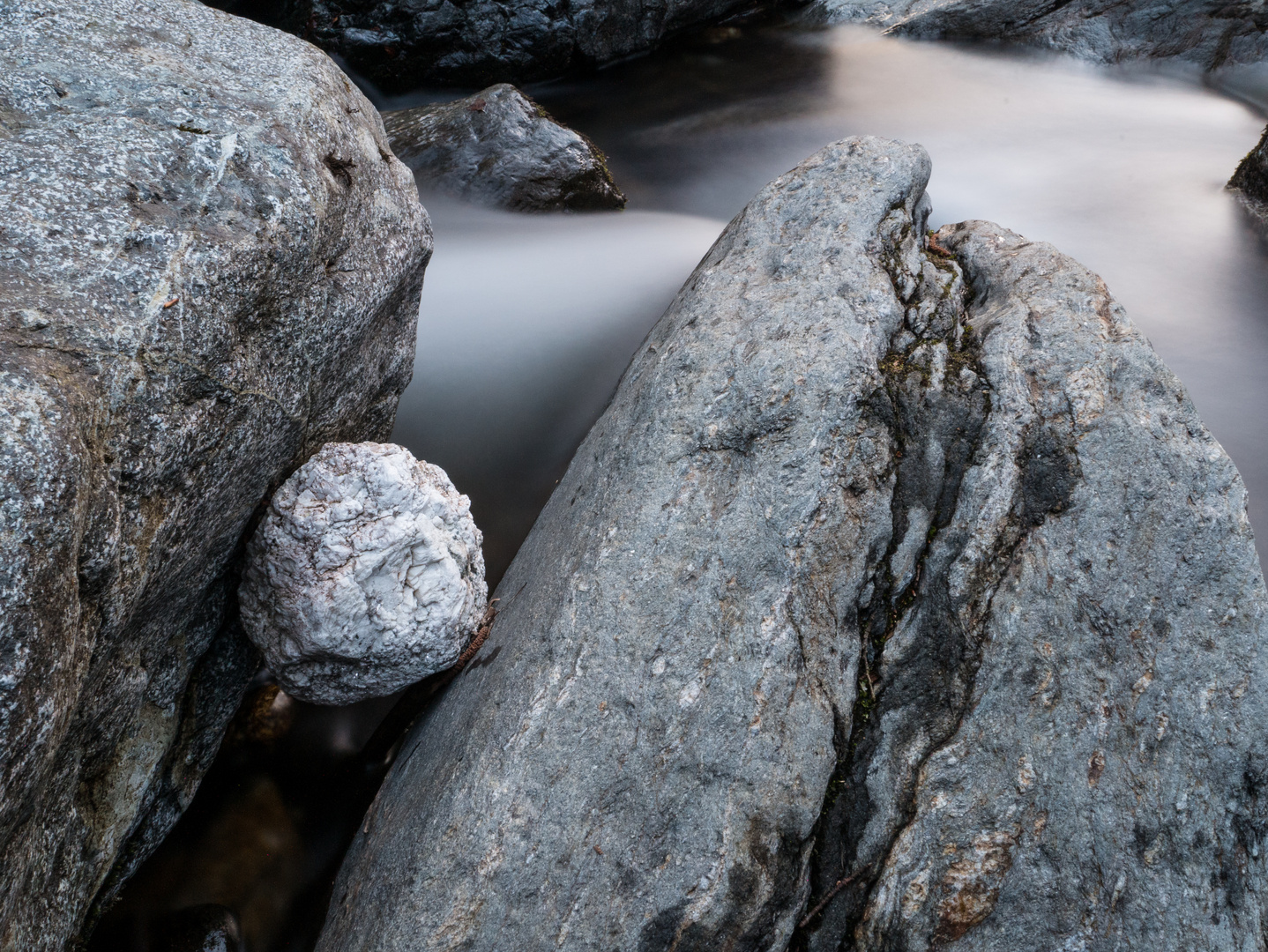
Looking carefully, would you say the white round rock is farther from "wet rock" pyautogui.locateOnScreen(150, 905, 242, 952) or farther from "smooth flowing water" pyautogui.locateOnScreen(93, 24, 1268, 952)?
"wet rock" pyautogui.locateOnScreen(150, 905, 242, 952)

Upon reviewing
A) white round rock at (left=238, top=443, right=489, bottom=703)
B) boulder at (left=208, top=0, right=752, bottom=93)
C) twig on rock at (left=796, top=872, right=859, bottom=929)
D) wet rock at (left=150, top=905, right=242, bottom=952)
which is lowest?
wet rock at (left=150, top=905, right=242, bottom=952)

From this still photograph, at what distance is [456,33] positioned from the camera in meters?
6.83

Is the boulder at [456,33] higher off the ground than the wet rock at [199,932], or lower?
higher

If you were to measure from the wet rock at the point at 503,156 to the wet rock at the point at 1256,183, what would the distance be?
4.99 meters

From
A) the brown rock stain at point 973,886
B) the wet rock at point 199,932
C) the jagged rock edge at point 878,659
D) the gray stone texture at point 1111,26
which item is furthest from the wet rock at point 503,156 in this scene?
the gray stone texture at point 1111,26

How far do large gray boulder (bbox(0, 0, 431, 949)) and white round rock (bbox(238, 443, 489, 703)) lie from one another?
163mm

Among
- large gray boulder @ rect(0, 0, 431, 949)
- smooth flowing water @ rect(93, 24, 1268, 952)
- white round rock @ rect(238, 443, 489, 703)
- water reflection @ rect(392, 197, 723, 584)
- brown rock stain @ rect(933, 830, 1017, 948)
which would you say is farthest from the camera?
water reflection @ rect(392, 197, 723, 584)

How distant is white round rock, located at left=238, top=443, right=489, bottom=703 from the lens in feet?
9.14

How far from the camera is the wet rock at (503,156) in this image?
5578 millimetres

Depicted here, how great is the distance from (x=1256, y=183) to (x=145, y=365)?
24.4ft

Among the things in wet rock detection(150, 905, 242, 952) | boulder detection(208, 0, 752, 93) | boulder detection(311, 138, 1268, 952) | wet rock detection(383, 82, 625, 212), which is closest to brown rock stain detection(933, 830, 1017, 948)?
boulder detection(311, 138, 1268, 952)

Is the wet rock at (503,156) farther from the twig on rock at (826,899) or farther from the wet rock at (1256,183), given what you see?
the wet rock at (1256,183)

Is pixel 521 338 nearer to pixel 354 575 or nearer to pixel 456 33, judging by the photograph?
pixel 354 575

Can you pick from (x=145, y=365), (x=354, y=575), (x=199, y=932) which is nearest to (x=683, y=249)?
(x=354, y=575)
